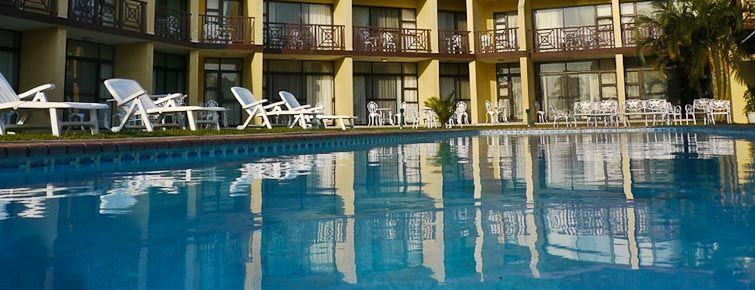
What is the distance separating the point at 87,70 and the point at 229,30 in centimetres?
415

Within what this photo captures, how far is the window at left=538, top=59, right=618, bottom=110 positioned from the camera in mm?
19750

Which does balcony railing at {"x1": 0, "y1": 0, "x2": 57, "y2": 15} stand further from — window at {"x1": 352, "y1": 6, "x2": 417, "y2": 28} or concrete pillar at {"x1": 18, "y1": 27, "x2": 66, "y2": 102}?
window at {"x1": 352, "y1": 6, "x2": 417, "y2": 28}

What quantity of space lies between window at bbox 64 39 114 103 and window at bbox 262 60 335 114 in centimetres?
532

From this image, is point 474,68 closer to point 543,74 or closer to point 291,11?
point 543,74

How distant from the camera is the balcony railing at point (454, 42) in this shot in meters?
18.8

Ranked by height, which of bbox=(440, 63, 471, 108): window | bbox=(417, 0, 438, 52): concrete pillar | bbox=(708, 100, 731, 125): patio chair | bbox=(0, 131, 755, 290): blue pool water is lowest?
bbox=(0, 131, 755, 290): blue pool water

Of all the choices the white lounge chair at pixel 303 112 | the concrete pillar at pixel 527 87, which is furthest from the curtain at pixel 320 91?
the concrete pillar at pixel 527 87

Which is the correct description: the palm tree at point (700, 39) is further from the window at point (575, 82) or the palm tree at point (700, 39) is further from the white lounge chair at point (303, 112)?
the white lounge chair at point (303, 112)

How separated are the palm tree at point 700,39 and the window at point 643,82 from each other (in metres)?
1.82

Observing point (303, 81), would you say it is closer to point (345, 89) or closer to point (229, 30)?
point (345, 89)

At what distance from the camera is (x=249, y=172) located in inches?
181

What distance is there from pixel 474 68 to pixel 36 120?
13.1m

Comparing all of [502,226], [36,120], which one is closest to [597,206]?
[502,226]

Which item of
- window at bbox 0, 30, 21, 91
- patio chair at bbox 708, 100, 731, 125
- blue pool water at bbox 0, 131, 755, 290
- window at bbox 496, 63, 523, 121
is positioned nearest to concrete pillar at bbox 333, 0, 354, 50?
window at bbox 496, 63, 523, 121
